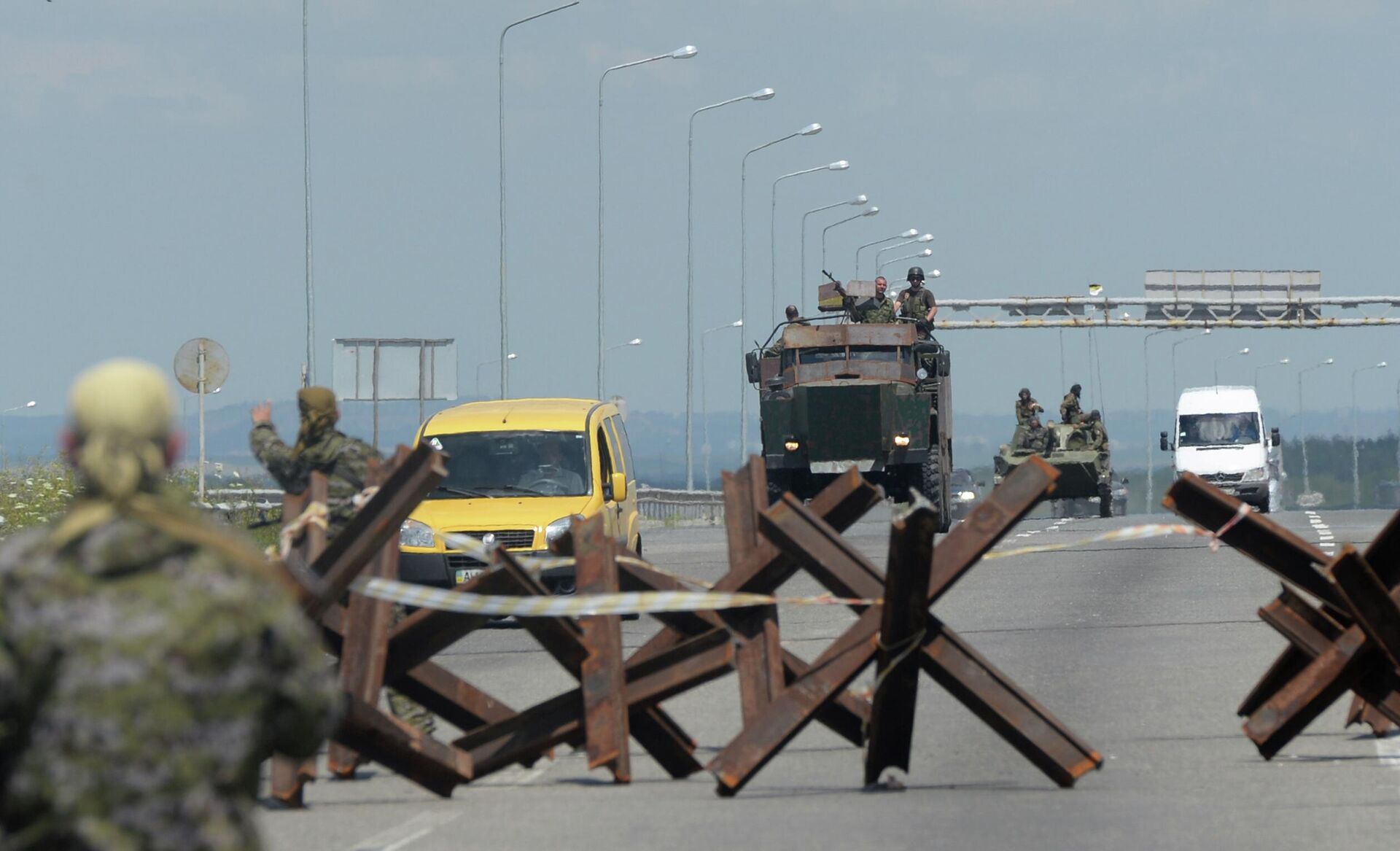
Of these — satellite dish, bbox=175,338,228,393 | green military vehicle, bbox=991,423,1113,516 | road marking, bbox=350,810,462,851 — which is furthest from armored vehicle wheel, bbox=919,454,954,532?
road marking, bbox=350,810,462,851

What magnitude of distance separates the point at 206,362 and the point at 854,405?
9.53 metres

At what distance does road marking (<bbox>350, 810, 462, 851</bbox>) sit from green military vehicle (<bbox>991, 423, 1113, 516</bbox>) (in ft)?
106

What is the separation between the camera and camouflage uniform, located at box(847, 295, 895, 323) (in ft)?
106

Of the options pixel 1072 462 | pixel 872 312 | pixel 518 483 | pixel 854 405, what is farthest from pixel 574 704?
pixel 1072 462

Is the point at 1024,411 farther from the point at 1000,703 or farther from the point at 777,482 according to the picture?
the point at 1000,703

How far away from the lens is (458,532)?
18234 millimetres

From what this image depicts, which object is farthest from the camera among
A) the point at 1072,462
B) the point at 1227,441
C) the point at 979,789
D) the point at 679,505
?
the point at 679,505

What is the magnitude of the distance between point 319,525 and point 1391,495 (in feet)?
305

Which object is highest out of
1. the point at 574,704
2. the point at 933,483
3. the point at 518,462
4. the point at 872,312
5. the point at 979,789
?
the point at 872,312

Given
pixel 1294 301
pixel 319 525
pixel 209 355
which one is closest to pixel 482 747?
pixel 319 525

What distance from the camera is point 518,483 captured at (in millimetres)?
19281

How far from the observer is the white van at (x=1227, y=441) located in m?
44.9

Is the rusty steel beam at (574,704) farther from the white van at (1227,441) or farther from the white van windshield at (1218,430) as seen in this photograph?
the white van windshield at (1218,430)

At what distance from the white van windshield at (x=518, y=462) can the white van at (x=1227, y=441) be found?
1073 inches
